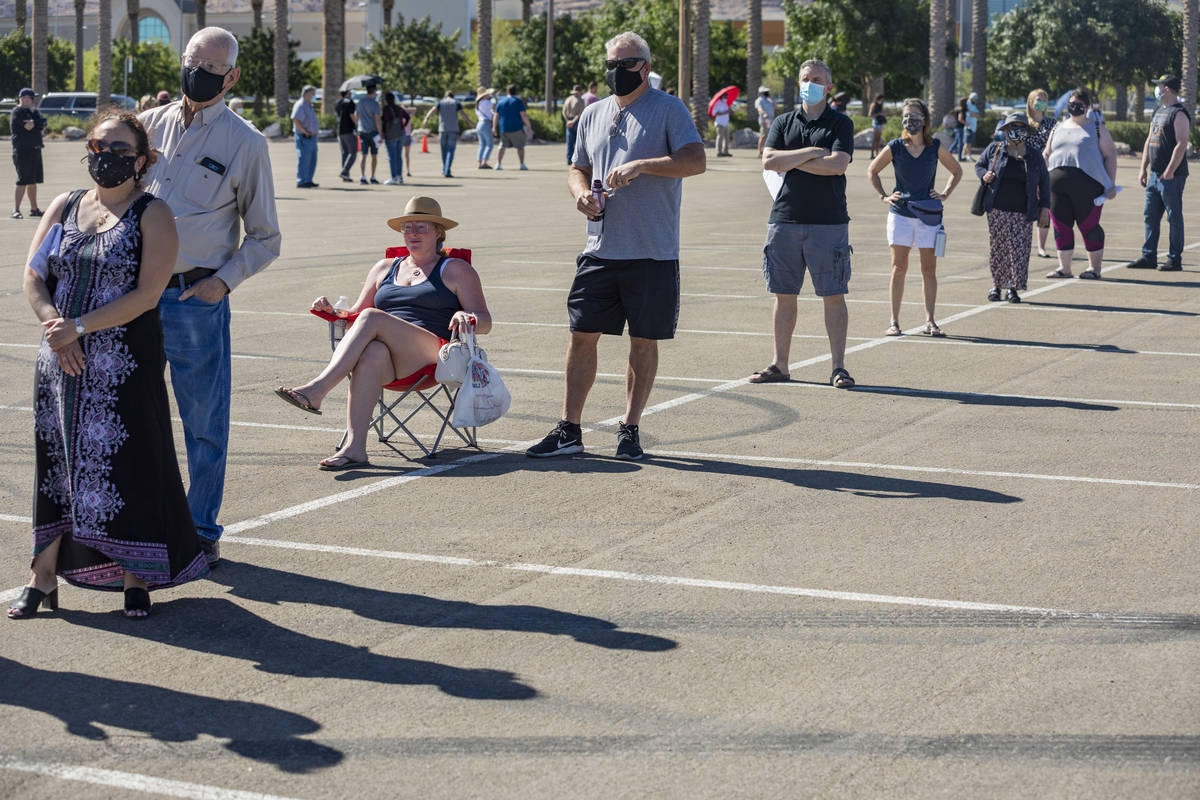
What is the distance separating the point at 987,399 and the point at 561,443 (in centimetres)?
324

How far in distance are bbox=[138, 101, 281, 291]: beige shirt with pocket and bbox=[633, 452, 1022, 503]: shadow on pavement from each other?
281 centimetres

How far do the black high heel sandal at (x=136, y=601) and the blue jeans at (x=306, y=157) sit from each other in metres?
24.5

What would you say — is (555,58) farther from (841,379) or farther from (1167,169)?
(841,379)

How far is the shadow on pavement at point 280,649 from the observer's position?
5090 mm

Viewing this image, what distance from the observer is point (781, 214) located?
10.7m

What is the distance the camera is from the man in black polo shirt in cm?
1031

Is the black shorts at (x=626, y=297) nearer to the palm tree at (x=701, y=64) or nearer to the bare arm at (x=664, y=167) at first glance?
the bare arm at (x=664, y=167)

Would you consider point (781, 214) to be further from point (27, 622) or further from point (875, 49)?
point (875, 49)

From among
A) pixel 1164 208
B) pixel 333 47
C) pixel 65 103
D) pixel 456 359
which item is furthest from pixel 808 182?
pixel 65 103

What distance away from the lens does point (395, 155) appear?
1238 inches

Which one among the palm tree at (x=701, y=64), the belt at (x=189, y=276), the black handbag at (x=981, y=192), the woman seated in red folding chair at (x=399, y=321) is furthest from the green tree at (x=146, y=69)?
the belt at (x=189, y=276)

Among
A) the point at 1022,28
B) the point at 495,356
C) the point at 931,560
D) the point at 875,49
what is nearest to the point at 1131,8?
the point at 1022,28

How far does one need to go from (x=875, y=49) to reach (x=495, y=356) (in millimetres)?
55921

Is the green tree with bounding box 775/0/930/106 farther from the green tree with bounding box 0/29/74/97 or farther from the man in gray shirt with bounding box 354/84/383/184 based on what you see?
the green tree with bounding box 0/29/74/97
